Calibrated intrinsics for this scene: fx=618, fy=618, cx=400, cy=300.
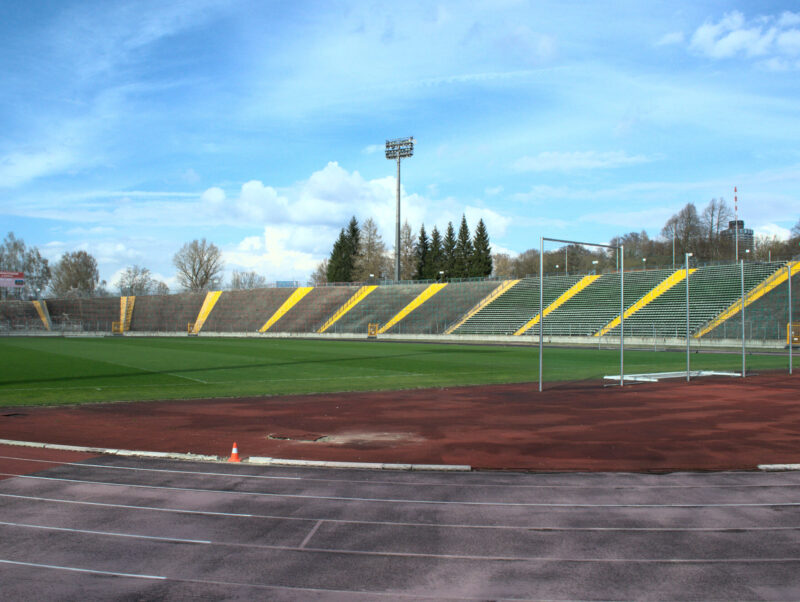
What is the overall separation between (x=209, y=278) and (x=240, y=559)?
113654 millimetres

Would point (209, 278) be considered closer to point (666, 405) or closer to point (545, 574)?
point (666, 405)

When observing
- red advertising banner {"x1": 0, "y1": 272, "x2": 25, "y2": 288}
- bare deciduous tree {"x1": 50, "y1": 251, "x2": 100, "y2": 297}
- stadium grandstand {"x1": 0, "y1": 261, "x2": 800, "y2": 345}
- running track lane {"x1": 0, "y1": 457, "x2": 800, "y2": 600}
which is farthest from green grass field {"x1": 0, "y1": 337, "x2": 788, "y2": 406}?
bare deciduous tree {"x1": 50, "y1": 251, "x2": 100, "y2": 297}

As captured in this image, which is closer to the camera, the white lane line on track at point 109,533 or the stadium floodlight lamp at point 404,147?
the white lane line on track at point 109,533

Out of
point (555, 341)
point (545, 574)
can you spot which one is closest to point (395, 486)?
point (545, 574)

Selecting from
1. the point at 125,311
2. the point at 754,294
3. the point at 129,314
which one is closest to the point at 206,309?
the point at 129,314

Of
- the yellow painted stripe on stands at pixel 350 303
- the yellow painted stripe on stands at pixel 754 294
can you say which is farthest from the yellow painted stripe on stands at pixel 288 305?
the yellow painted stripe on stands at pixel 754 294

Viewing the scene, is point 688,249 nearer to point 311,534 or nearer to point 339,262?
point 339,262

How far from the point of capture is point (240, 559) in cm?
597

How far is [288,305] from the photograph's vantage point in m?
82.6

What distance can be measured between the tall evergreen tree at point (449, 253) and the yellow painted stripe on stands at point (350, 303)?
25.2 metres

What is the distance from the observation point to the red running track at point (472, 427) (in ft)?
34.3

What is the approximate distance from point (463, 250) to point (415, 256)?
27.8 feet

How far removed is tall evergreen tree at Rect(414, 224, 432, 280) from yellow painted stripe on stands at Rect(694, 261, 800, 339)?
60287 mm

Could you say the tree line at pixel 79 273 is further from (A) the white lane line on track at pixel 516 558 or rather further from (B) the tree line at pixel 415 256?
(A) the white lane line on track at pixel 516 558
